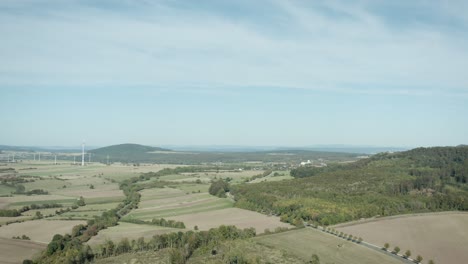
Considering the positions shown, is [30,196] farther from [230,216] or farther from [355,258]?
[355,258]

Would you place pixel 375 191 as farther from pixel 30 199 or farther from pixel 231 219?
pixel 30 199

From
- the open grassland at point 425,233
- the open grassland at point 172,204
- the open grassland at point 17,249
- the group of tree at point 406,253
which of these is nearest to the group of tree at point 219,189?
the open grassland at point 172,204

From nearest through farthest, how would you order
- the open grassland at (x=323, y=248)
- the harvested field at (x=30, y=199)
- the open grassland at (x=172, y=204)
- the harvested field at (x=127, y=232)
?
the open grassland at (x=323, y=248)
the harvested field at (x=127, y=232)
the open grassland at (x=172, y=204)
the harvested field at (x=30, y=199)

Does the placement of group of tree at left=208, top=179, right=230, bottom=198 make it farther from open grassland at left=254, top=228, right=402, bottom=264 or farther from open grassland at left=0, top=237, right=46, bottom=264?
open grassland at left=0, top=237, right=46, bottom=264

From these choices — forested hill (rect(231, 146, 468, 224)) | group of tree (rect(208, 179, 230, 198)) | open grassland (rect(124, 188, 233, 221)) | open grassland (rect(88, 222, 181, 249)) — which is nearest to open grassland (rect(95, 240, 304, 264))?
open grassland (rect(88, 222, 181, 249))

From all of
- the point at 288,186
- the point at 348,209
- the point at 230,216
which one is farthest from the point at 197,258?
the point at 288,186

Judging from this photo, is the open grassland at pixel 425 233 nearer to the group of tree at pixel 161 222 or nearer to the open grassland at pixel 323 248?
the open grassland at pixel 323 248
